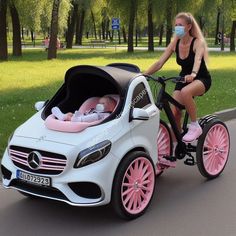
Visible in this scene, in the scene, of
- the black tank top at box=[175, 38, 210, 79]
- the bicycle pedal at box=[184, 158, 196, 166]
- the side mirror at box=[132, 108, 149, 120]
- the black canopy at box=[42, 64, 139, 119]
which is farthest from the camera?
the bicycle pedal at box=[184, 158, 196, 166]

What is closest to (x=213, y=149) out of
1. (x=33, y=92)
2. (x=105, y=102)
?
(x=105, y=102)

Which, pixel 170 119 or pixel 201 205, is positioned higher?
pixel 170 119

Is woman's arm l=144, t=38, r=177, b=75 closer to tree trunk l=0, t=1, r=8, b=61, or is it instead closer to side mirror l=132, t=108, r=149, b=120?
side mirror l=132, t=108, r=149, b=120

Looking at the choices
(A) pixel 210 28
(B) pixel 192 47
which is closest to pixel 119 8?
(B) pixel 192 47

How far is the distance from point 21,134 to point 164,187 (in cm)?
193

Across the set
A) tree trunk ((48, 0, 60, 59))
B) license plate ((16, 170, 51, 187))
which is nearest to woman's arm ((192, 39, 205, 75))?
license plate ((16, 170, 51, 187))

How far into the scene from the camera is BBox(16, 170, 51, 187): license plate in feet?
15.1

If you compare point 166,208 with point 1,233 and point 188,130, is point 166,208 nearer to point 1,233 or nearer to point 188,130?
point 188,130

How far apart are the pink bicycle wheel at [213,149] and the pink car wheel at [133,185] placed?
1123mm

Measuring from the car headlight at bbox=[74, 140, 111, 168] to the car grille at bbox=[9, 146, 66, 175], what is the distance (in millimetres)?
142

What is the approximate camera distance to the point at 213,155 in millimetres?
6250

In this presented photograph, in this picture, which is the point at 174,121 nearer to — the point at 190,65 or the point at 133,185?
the point at 190,65

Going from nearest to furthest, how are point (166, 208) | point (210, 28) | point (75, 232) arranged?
point (75, 232)
point (166, 208)
point (210, 28)

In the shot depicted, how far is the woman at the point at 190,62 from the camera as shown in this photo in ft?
19.2
